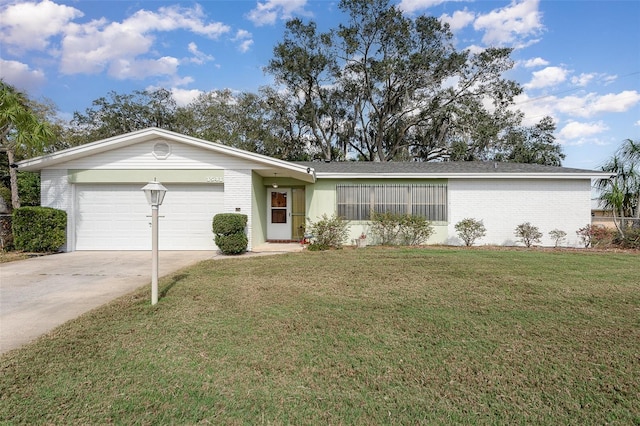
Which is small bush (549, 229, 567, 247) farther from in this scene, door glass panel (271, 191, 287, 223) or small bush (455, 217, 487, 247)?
door glass panel (271, 191, 287, 223)

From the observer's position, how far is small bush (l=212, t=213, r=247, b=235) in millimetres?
9531

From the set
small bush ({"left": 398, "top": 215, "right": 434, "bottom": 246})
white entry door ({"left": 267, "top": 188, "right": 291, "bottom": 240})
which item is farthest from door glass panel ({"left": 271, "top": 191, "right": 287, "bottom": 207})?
small bush ({"left": 398, "top": 215, "right": 434, "bottom": 246})

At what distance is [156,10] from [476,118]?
19642 millimetres

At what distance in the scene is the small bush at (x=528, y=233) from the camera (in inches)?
431

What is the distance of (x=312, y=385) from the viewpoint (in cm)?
263

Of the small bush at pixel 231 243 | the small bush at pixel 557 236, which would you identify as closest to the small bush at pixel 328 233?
the small bush at pixel 231 243

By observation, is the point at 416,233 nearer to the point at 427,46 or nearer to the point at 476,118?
the point at 476,118

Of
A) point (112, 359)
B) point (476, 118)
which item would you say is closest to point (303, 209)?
point (112, 359)

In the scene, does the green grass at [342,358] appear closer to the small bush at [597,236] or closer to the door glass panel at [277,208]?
the small bush at [597,236]

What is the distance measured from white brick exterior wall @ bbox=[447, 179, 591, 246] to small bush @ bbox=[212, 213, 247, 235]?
7113 mm

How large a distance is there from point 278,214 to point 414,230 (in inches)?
202

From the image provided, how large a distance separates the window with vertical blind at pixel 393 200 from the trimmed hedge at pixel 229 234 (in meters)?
3.79

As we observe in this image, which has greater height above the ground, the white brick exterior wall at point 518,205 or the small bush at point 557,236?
the white brick exterior wall at point 518,205

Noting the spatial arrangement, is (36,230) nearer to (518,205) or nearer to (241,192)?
(241,192)
